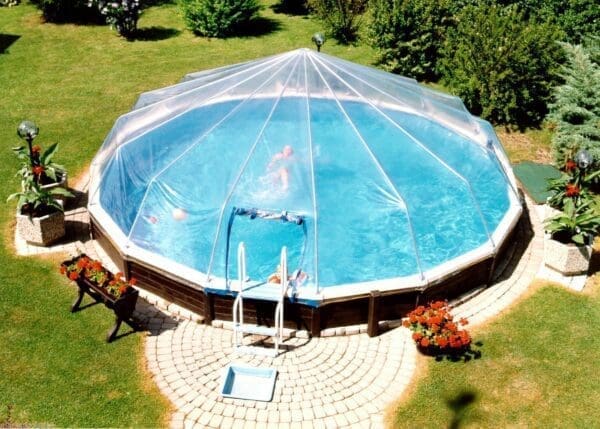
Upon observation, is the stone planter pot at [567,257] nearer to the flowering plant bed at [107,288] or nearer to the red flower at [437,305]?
the red flower at [437,305]

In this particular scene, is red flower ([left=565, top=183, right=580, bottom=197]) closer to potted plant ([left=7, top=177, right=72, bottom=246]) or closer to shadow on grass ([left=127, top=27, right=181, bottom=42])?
potted plant ([left=7, top=177, right=72, bottom=246])

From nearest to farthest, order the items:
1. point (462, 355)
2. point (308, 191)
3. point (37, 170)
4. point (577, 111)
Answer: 1. point (462, 355)
2. point (308, 191)
3. point (37, 170)
4. point (577, 111)

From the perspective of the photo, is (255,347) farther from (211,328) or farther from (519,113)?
(519,113)

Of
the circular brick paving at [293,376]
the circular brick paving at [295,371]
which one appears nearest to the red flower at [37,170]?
the circular brick paving at [295,371]

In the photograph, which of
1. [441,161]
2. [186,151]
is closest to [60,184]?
[186,151]

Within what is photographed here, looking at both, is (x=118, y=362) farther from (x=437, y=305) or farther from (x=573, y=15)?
(x=573, y=15)

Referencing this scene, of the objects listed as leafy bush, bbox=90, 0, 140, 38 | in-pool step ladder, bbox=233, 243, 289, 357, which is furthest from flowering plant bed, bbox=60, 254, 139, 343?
leafy bush, bbox=90, 0, 140, 38
